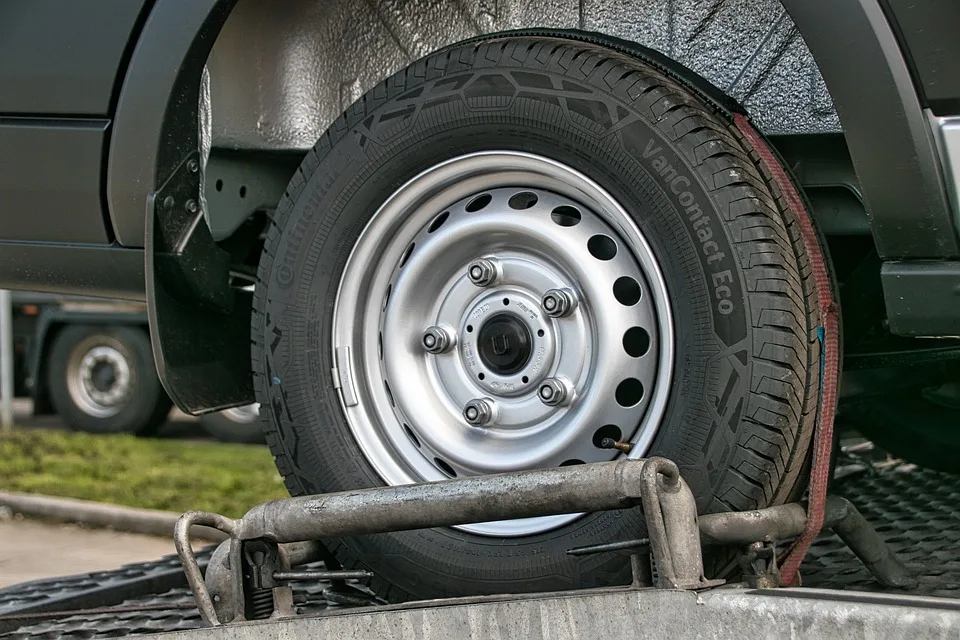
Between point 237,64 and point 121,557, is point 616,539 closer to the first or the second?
point 237,64

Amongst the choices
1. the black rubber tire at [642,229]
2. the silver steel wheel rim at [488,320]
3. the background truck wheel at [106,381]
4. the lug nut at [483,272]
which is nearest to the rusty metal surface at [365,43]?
the black rubber tire at [642,229]

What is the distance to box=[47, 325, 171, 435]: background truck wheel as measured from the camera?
992cm

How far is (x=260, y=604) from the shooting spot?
2.03m

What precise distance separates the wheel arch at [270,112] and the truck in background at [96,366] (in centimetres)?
719

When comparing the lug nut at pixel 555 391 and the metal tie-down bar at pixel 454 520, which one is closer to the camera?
the metal tie-down bar at pixel 454 520

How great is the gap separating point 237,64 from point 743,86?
1.23m

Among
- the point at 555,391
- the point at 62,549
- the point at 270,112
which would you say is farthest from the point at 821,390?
the point at 62,549

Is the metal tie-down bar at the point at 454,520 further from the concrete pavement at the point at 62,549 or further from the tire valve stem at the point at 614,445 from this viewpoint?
the concrete pavement at the point at 62,549

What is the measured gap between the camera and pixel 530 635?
67.2 inches

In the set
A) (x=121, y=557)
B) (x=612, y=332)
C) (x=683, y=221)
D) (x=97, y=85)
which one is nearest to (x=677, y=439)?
(x=612, y=332)

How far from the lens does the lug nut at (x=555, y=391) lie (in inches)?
83.0

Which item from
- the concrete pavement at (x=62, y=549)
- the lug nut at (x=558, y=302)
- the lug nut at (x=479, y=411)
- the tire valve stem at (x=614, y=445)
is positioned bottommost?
the concrete pavement at (x=62, y=549)

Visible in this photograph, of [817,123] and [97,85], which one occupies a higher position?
[97,85]

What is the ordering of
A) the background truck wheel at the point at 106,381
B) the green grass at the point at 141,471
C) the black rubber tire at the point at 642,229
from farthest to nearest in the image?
the background truck wheel at the point at 106,381, the green grass at the point at 141,471, the black rubber tire at the point at 642,229
